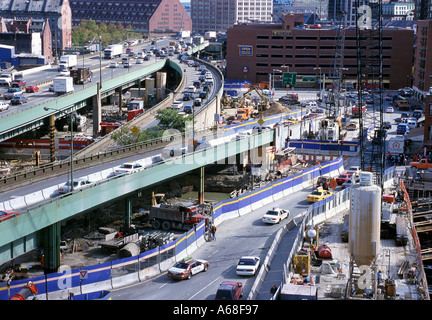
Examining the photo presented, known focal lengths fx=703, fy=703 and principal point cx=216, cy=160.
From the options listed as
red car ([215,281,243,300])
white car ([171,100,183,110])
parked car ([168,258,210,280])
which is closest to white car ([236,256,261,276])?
parked car ([168,258,210,280])

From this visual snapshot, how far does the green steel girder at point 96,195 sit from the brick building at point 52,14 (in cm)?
13598

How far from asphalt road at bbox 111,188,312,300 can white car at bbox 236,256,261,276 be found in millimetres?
240

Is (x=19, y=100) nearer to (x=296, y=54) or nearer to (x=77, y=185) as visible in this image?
(x=77, y=185)

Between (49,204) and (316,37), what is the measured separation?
115m

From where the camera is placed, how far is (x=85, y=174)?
44.8 meters

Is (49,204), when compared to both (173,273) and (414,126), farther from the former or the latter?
(414,126)

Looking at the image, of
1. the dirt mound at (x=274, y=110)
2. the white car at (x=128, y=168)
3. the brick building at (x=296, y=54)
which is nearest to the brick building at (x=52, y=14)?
the brick building at (x=296, y=54)

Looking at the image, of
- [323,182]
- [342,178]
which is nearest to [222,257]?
[323,182]

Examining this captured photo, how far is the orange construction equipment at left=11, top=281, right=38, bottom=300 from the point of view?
27.9 meters

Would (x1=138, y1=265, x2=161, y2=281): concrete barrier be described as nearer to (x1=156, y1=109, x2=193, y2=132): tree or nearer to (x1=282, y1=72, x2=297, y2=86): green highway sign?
(x1=156, y1=109, x2=193, y2=132): tree

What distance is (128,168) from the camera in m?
46.9

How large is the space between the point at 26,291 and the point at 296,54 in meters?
120

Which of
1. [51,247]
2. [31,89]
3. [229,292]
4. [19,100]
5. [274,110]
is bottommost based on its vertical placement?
[51,247]
